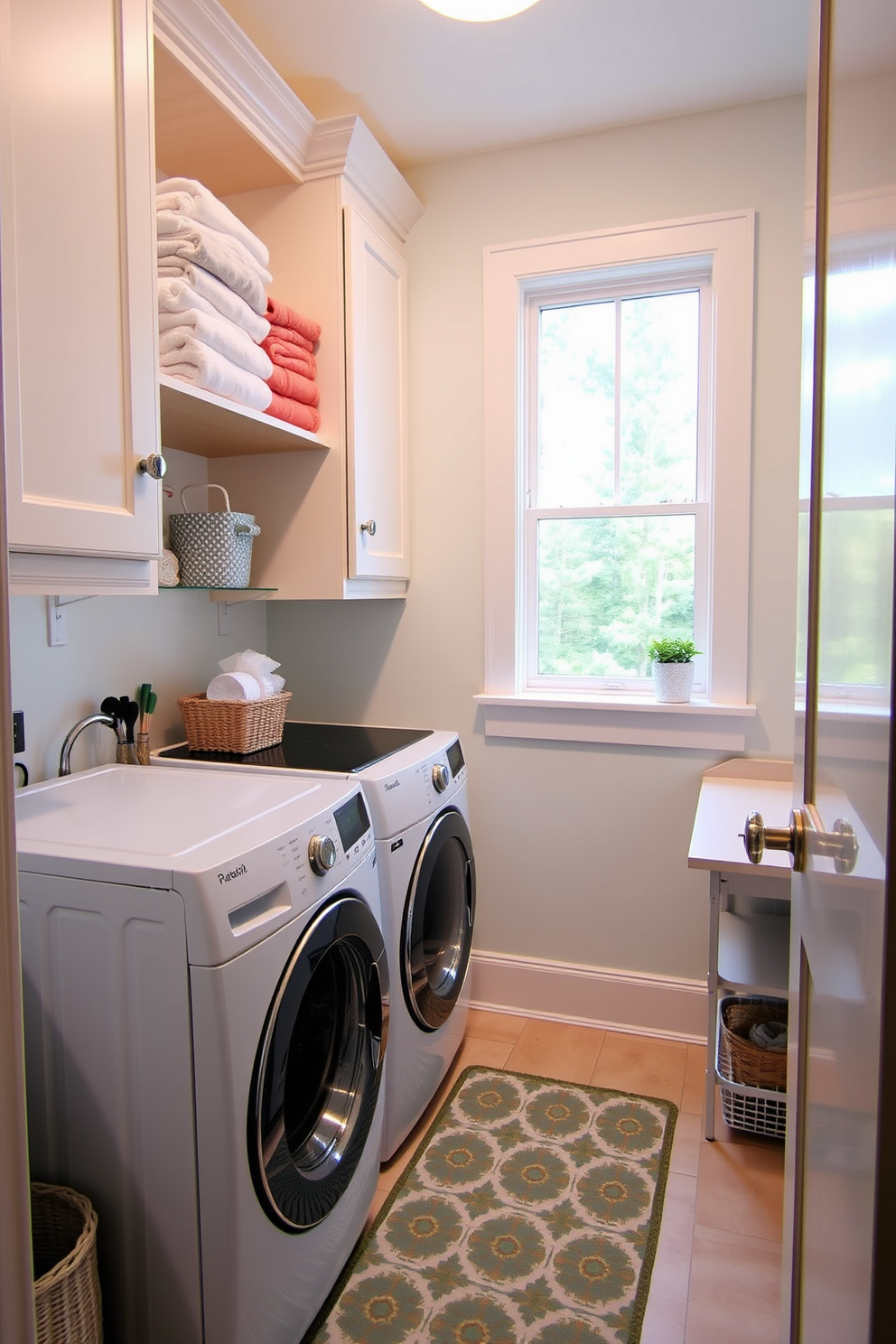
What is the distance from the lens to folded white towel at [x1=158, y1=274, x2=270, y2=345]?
5.46 feet

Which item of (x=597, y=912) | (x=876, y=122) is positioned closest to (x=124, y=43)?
(x=876, y=122)

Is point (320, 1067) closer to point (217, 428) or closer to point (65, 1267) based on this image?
point (65, 1267)

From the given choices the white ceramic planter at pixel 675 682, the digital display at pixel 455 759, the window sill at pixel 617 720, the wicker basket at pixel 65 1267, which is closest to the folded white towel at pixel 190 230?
the digital display at pixel 455 759

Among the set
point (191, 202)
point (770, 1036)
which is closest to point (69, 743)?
point (191, 202)

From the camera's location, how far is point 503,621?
2584 mm

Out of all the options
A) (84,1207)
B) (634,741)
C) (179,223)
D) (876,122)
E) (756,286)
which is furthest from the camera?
(634,741)

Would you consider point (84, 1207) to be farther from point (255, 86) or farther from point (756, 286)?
point (756, 286)

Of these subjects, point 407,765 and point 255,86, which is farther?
point 407,765

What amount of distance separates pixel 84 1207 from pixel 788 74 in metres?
2.82

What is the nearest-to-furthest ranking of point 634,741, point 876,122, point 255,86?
point 876,122 → point 255,86 → point 634,741

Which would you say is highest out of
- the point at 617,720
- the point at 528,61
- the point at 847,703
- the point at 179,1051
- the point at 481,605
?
the point at 528,61

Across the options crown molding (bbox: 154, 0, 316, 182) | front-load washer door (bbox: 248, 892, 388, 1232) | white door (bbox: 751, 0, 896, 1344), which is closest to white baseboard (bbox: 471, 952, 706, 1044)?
front-load washer door (bbox: 248, 892, 388, 1232)

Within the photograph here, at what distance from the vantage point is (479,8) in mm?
1688

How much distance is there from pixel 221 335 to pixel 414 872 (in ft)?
4.12
